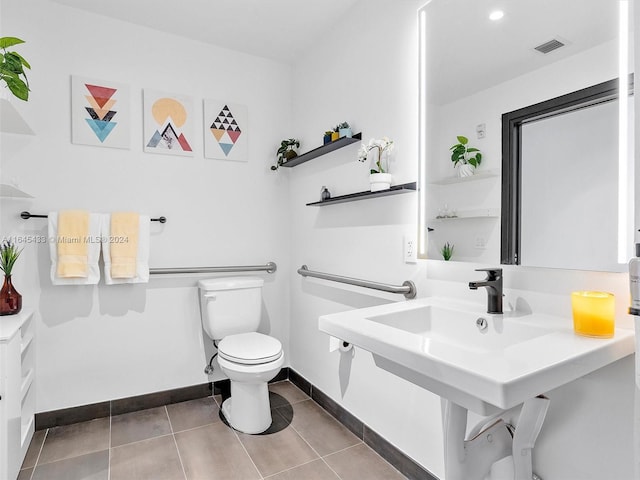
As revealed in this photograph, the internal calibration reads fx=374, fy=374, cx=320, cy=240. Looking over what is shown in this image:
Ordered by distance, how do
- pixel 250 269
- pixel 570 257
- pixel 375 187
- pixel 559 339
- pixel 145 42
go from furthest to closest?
1. pixel 250 269
2. pixel 145 42
3. pixel 375 187
4. pixel 570 257
5. pixel 559 339

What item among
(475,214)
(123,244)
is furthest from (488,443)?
(123,244)

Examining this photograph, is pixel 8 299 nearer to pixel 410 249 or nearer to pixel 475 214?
pixel 410 249

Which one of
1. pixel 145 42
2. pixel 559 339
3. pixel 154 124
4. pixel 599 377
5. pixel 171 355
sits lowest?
pixel 171 355

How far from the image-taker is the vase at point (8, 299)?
5.72ft

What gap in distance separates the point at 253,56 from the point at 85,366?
→ 2.24m

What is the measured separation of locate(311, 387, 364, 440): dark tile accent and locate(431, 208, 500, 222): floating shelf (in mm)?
1184

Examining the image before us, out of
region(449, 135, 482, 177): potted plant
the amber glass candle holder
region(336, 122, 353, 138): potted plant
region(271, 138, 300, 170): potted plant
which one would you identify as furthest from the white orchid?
the amber glass candle holder

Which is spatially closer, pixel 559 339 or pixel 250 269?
pixel 559 339

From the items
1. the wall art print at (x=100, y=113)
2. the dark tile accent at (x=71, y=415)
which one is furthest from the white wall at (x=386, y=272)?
the dark tile accent at (x=71, y=415)

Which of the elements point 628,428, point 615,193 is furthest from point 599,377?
point 615,193

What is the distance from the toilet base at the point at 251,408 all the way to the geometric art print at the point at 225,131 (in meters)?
1.46

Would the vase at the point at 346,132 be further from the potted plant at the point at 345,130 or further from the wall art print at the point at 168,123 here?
the wall art print at the point at 168,123

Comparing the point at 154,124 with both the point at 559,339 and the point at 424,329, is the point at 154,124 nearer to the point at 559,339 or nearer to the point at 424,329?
the point at 424,329

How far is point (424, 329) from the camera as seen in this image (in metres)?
1.38
